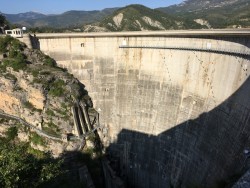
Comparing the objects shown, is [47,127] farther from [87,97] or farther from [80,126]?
[87,97]

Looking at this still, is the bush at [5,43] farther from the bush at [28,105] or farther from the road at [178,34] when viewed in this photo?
the bush at [28,105]

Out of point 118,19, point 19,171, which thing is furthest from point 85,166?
point 118,19

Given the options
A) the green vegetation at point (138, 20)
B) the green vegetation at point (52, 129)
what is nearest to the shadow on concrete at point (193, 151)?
the green vegetation at point (52, 129)

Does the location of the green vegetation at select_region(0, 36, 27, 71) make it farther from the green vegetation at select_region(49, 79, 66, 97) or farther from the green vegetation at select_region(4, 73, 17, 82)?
the green vegetation at select_region(49, 79, 66, 97)

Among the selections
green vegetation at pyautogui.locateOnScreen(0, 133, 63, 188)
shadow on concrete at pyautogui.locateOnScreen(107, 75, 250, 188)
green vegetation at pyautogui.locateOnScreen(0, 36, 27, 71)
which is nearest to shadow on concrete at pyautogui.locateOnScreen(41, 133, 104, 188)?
shadow on concrete at pyautogui.locateOnScreen(107, 75, 250, 188)

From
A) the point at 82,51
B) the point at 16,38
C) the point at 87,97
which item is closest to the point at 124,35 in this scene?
the point at 82,51
